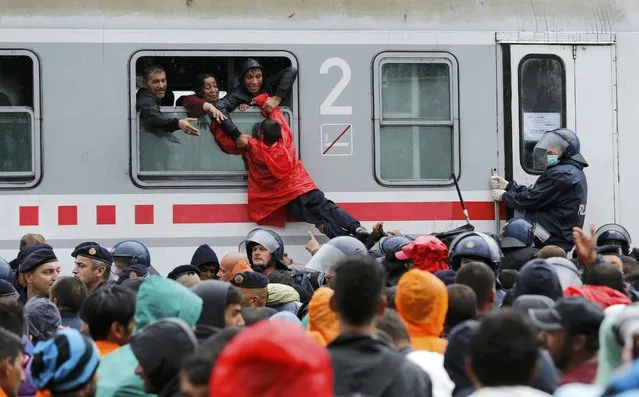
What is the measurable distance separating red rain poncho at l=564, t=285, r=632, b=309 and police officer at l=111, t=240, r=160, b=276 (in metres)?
3.91

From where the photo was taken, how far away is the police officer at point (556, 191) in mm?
10305

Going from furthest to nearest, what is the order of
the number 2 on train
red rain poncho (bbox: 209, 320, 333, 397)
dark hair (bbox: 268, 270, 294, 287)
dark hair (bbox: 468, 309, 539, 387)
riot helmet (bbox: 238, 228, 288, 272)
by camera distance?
the number 2 on train
riot helmet (bbox: 238, 228, 288, 272)
dark hair (bbox: 268, 270, 294, 287)
dark hair (bbox: 468, 309, 539, 387)
red rain poncho (bbox: 209, 320, 333, 397)

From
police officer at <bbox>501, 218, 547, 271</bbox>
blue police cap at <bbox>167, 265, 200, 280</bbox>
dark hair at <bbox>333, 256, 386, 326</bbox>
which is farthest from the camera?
police officer at <bbox>501, 218, 547, 271</bbox>

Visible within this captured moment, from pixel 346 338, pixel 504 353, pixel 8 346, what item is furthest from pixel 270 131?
pixel 504 353

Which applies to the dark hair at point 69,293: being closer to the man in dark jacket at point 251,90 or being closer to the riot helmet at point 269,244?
the riot helmet at point 269,244

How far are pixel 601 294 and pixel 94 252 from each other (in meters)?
3.96

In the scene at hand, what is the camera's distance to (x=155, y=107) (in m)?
9.97

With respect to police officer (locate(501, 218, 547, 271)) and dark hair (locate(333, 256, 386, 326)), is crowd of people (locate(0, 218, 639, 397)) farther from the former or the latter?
police officer (locate(501, 218, 547, 271))

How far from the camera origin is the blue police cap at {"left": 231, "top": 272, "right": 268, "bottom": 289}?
26.5ft

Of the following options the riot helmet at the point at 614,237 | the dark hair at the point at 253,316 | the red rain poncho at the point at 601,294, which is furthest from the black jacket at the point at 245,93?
the red rain poncho at the point at 601,294

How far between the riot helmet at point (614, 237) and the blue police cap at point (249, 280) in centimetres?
336

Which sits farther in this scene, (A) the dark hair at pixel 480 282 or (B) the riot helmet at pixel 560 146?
(B) the riot helmet at pixel 560 146

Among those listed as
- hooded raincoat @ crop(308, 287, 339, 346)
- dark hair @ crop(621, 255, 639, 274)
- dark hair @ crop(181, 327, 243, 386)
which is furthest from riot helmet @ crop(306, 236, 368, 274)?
dark hair @ crop(181, 327, 243, 386)

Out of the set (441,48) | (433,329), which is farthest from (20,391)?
(441,48)
